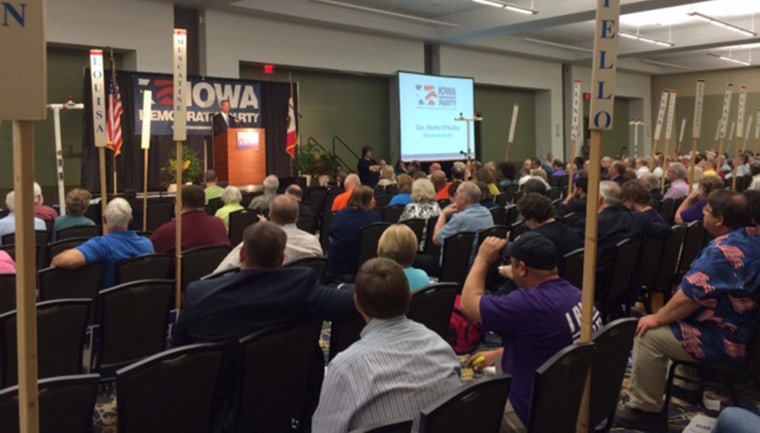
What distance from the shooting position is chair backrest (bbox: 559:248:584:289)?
13.9ft

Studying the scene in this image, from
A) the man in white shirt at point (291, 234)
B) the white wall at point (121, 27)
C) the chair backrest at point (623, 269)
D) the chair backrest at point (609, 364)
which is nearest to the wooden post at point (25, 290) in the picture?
the chair backrest at point (609, 364)

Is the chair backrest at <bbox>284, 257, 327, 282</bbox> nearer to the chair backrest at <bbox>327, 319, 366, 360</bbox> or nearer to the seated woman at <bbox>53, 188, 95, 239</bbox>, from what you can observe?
the chair backrest at <bbox>327, 319, 366, 360</bbox>

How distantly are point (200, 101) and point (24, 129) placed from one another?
11678 mm

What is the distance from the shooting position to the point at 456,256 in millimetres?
5242

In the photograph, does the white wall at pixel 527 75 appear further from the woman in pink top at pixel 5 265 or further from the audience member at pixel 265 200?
the woman in pink top at pixel 5 265

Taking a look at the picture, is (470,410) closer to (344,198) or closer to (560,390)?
(560,390)

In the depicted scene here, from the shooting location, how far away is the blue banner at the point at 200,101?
12000mm

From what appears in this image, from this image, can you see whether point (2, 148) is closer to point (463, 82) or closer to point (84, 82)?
point (84, 82)

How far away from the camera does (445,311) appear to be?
3402mm

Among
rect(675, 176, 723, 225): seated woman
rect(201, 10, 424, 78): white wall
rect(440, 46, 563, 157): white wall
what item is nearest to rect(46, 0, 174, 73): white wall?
rect(201, 10, 424, 78): white wall

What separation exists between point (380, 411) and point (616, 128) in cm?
2719

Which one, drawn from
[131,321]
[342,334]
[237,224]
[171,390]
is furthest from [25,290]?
[237,224]

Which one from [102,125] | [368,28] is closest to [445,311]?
[102,125]

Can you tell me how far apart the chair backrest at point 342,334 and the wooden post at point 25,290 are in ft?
5.52
